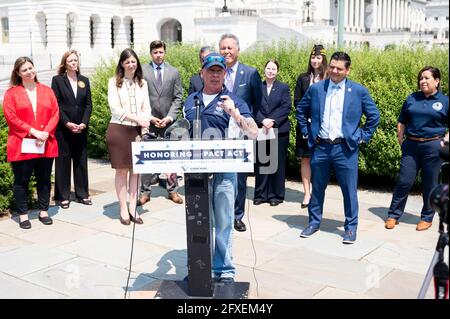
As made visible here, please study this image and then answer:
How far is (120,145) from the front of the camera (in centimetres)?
702

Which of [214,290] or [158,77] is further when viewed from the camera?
[158,77]

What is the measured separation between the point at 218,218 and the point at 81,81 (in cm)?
427

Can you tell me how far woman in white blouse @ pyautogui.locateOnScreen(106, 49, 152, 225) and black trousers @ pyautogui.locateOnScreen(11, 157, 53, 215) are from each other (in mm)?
902

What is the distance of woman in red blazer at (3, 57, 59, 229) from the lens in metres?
6.81

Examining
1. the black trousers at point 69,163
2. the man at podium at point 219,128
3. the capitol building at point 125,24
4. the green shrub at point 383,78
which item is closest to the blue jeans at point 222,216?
the man at podium at point 219,128

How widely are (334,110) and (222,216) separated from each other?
2.25m

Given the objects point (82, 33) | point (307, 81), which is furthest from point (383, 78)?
point (82, 33)

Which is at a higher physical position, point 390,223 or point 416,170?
point 416,170

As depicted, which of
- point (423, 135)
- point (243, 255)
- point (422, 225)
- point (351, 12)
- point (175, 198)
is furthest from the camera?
point (351, 12)

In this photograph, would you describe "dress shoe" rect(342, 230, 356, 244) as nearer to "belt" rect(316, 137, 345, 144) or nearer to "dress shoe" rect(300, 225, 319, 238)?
"dress shoe" rect(300, 225, 319, 238)

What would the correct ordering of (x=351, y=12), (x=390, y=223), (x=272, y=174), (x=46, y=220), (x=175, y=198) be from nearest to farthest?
(x=390, y=223)
(x=46, y=220)
(x=272, y=174)
(x=175, y=198)
(x=351, y=12)

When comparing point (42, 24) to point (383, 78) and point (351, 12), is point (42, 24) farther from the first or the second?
point (351, 12)

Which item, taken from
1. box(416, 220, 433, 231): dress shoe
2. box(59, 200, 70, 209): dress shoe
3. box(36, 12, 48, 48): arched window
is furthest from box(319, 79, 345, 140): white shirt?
box(36, 12, 48, 48): arched window
